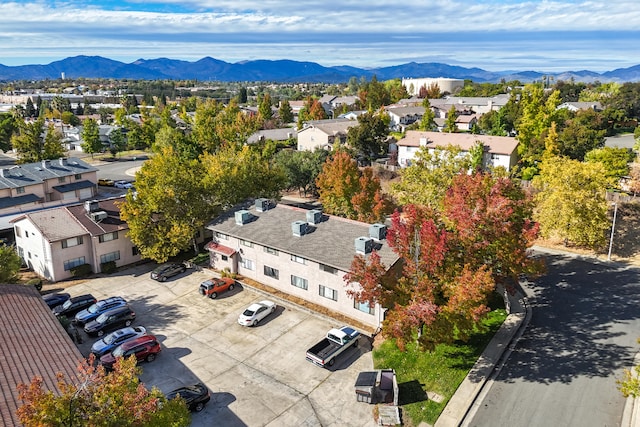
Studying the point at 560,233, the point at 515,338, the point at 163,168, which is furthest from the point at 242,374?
the point at 560,233

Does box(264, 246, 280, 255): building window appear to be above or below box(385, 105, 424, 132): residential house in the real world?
below

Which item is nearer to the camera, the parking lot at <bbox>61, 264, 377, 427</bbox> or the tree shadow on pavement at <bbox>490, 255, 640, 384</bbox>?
the parking lot at <bbox>61, 264, 377, 427</bbox>

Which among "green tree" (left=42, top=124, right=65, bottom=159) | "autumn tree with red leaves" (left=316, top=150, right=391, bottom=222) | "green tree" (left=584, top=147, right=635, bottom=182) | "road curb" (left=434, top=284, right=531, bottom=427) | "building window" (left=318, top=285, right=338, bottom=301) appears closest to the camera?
"road curb" (left=434, top=284, right=531, bottom=427)

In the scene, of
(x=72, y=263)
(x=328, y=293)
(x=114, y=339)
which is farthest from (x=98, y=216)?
(x=328, y=293)

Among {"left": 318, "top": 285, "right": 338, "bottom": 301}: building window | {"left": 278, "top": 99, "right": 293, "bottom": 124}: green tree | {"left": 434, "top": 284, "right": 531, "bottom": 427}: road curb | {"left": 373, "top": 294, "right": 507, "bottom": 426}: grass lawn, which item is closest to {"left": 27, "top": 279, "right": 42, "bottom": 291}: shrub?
{"left": 318, "top": 285, "right": 338, "bottom": 301}: building window

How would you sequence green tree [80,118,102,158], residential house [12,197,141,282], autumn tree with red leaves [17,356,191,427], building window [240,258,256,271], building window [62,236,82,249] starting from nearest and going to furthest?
autumn tree with red leaves [17,356,191,427] → building window [240,258,256,271] → residential house [12,197,141,282] → building window [62,236,82,249] → green tree [80,118,102,158]

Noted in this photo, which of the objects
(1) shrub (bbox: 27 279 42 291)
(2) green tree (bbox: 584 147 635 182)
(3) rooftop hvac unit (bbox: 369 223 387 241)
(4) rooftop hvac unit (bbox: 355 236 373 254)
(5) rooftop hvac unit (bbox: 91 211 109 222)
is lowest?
(1) shrub (bbox: 27 279 42 291)

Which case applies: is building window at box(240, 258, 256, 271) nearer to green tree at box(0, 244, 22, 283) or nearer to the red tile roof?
the red tile roof
